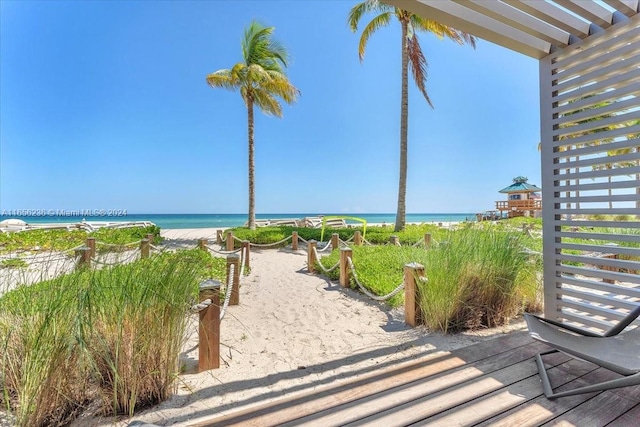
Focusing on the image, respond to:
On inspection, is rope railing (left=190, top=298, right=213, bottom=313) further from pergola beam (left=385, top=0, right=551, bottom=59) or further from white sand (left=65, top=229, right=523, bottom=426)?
pergola beam (left=385, top=0, right=551, bottom=59)

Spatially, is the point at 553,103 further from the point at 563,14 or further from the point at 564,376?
the point at 564,376

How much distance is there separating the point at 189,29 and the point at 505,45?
14.5 metres

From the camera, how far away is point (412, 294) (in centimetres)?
352

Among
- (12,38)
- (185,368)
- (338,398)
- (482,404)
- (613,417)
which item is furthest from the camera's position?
(12,38)

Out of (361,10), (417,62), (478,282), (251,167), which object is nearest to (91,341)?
(478,282)

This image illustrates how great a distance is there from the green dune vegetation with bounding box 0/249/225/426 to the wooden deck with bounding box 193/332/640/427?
591mm

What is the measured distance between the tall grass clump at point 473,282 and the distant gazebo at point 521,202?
24.3 metres

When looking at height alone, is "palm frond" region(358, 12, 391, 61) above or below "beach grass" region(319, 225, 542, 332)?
above

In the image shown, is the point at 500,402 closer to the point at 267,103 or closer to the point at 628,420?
the point at 628,420

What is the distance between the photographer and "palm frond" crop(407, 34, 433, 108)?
37.7 ft

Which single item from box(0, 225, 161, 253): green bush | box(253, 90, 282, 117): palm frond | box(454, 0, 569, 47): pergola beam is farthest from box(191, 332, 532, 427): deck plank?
box(253, 90, 282, 117): palm frond

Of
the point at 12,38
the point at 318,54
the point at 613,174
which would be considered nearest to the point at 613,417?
the point at 613,174

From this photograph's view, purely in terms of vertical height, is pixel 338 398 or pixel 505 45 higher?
pixel 505 45

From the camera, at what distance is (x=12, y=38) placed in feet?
40.1
